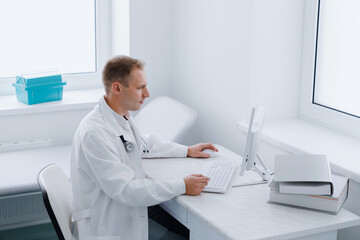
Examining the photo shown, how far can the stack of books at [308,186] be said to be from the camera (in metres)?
2.00

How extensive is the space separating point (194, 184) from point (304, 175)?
42cm

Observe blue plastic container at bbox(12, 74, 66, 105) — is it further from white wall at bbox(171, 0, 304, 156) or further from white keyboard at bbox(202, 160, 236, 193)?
white keyboard at bbox(202, 160, 236, 193)

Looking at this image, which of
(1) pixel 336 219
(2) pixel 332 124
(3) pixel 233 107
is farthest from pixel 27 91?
(1) pixel 336 219

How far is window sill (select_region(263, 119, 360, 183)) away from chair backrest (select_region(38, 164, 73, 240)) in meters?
1.00

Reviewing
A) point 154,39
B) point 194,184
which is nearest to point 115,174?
point 194,184

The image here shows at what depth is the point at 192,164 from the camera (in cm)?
253

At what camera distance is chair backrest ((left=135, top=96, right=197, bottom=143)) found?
116 inches

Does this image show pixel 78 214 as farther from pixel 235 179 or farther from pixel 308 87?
pixel 308 87

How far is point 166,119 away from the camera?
3.06 metres

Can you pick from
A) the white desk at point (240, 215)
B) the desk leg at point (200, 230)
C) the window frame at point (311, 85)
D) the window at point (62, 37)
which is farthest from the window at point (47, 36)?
the desk leg at point (200, 230)

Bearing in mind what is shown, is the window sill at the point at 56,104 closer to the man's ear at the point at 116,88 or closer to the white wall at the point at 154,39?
the white wall at the point at 154,39

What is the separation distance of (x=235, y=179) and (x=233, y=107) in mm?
662

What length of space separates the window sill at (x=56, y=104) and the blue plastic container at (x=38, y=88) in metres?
0.03

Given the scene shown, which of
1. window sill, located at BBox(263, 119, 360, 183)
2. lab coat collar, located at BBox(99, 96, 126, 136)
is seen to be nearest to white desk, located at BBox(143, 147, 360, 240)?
window sill, located at BBox(263, 119, 360, 183)
